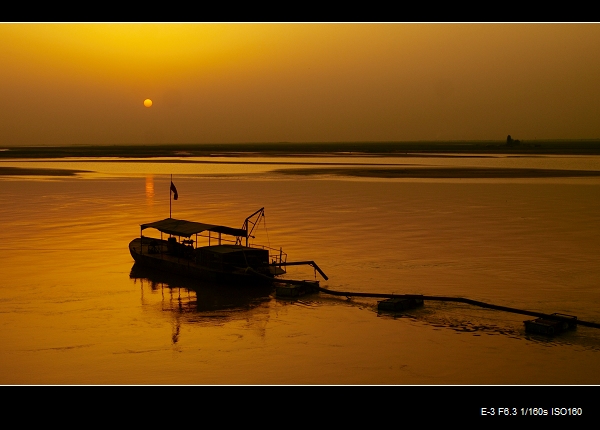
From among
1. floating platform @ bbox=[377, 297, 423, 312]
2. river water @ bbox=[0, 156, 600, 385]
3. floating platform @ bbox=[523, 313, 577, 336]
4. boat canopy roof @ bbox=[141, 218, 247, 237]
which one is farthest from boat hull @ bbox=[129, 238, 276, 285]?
floating platform @ bbox=[523, 313, 577, 336]

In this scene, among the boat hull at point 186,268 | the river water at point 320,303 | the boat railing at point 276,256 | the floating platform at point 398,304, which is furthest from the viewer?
the boat railing at point 276,256

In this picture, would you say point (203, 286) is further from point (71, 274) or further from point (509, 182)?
point (509, 182)

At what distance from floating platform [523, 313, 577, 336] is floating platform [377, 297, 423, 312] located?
4.26 m

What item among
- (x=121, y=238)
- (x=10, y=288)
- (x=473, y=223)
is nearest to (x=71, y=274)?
(x=10, y=288)

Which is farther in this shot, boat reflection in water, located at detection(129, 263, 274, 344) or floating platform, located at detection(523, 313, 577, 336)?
boat reflection in water, located at detection(129, 263, 274, 344)

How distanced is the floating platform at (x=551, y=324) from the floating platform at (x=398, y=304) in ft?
14.0

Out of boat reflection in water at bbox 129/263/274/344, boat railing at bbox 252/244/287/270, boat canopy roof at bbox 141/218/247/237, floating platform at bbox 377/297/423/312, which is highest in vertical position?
boat canopy roof at bbox 141/218/247/237

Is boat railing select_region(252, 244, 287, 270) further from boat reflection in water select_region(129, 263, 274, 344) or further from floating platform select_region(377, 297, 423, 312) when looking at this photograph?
floating platform select_region(377, 297, 423, 312)

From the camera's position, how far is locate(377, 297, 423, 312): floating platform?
23.2 meters

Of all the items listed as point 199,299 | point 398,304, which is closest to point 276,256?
point 199,299

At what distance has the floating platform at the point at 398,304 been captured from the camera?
23203mm

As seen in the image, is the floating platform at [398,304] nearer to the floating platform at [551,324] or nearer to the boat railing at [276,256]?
the floating platform at [551,324]

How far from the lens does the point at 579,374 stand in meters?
17.2

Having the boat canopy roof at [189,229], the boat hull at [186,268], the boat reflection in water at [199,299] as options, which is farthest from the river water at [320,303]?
the boat canopy roof at [189,229]
